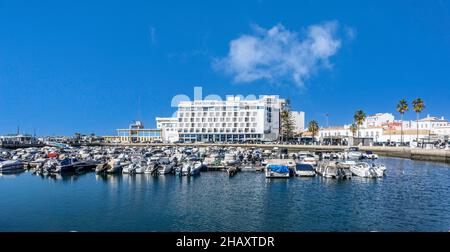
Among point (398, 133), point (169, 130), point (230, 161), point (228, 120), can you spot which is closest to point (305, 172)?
point (230, 161)

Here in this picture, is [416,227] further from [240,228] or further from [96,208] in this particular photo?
[96,208]

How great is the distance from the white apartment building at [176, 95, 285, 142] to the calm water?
98217 mm

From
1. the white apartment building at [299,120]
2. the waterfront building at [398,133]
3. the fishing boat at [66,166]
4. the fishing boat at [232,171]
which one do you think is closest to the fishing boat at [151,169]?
the fishing boat at [232,171]

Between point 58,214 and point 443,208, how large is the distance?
2707 cm

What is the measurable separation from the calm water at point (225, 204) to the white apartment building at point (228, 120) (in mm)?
98217

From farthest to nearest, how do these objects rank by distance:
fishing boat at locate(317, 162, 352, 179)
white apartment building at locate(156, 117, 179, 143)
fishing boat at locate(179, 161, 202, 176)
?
white apartment building at locate(156, 117, 179, 143) < fishing boat at locate(179, 161, 202, 176) < fishing boat at locate(317, 162, 352, 179)

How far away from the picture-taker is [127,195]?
32250 mm

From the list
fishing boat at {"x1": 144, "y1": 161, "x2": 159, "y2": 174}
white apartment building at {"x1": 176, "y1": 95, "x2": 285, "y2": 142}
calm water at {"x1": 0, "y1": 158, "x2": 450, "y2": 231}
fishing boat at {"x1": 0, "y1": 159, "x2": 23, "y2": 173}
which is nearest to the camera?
calm water at {"x1": 0, "y1": 158, "x2": 450, "y2": 231}

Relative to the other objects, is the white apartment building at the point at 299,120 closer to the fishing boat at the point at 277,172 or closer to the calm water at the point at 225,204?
the fishing boat at the point at 277,172

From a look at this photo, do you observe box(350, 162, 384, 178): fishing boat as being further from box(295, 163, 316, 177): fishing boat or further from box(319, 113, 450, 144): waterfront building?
box(319, 113, 450, 144): waterfront building

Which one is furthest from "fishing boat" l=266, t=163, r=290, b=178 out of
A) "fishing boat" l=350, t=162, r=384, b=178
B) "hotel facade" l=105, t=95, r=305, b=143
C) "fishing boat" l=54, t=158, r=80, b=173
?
"hotel facade" l=105, t=95, r=305, b=143

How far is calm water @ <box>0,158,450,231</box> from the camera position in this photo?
21797 millimetres

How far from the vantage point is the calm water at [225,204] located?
71.5 feet

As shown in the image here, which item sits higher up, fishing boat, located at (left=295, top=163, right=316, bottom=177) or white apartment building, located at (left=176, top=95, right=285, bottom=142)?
white apartment building, located at (left=176, top=95, right=285, bottom=142)
